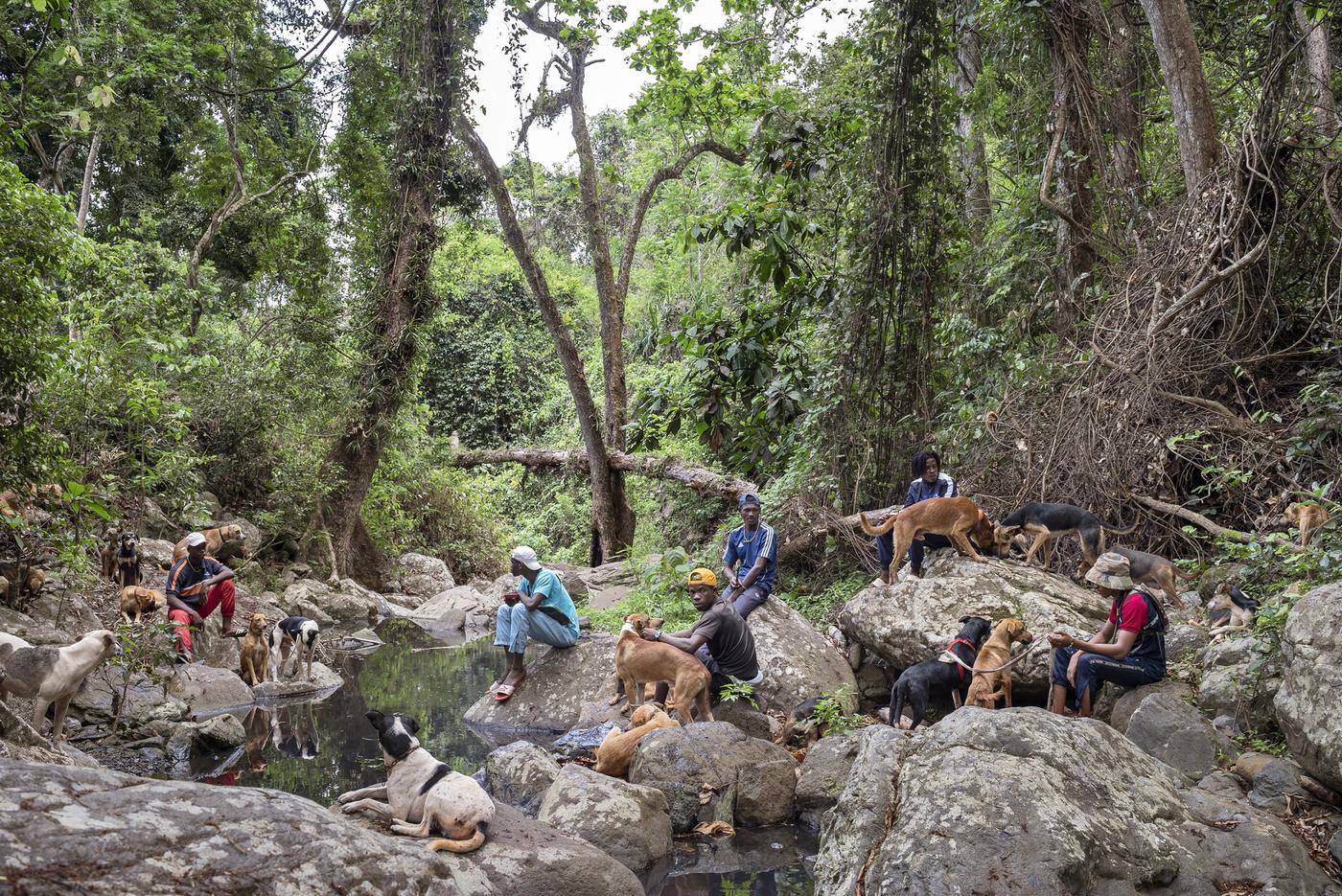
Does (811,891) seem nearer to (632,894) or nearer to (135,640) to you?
(632,894)

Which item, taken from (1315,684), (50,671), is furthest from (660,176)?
(1315,684)

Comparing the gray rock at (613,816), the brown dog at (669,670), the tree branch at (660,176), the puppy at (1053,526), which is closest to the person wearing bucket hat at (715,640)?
the brown dog at (669,670)

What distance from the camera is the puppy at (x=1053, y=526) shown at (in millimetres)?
8500

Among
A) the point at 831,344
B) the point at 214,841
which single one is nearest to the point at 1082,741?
the point at 214,841

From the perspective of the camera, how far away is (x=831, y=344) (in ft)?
42.6

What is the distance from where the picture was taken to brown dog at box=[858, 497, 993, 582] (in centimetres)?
875

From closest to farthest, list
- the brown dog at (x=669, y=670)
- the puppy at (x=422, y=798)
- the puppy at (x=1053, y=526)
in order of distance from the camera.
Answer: the puppy at (x=422, y=798) → the brown dog at (x=669, y=670) → the puppy at (x=1053, y=526)

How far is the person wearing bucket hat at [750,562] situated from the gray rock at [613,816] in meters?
3.66

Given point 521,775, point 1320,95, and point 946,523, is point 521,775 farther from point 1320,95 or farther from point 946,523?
point 1320,95

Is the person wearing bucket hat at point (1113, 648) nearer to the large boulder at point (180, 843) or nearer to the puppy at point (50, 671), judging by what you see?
the large boulder at point (180, 843)

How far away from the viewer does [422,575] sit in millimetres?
21188

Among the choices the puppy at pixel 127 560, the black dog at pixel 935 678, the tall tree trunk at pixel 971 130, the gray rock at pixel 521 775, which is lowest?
the gray rock at pixel 521 775

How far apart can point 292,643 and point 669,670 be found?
5621 millimetres

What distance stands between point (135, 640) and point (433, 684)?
418 centimetres
